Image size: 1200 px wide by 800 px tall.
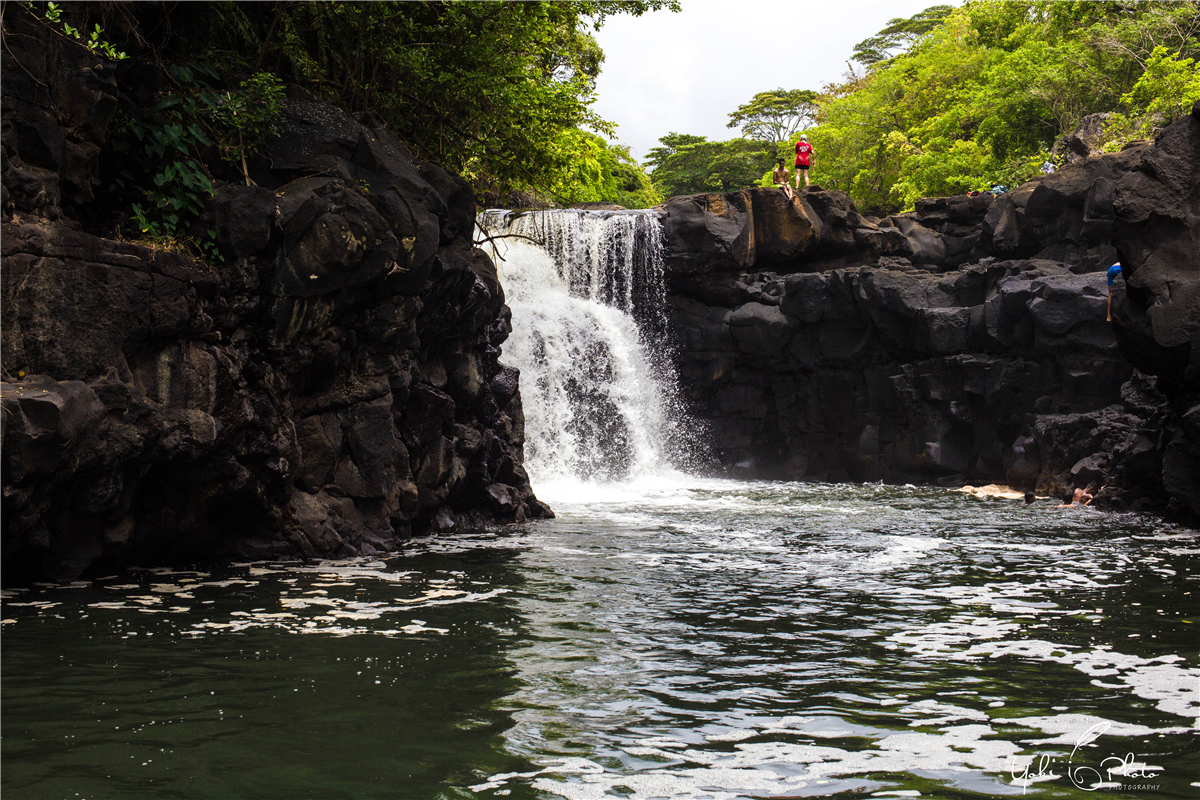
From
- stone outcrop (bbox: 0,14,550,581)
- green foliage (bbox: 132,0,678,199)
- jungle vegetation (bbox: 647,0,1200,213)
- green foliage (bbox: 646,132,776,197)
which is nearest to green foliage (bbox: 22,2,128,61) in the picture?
stone outcrop (bbox: 0,14,550,581)

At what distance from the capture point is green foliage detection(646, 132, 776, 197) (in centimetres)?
6000

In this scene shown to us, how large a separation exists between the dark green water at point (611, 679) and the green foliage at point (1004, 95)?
24390mm

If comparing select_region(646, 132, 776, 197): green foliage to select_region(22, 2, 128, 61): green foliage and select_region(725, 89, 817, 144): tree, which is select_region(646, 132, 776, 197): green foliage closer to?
select_region(725, 89, 817, 144): tree

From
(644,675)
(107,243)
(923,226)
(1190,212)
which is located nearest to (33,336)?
(107,243)

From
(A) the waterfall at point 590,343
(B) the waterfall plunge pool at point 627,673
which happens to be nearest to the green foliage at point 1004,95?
(A) the waterfall at point 590,343

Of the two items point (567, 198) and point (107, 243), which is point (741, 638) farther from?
point (567, 198)

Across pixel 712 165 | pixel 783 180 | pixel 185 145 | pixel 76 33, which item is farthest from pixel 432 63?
pixel 712 165

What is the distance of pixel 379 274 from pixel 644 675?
7.98 metres

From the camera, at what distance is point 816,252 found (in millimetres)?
30219

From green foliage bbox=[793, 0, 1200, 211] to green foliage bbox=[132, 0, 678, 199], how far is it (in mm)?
19635

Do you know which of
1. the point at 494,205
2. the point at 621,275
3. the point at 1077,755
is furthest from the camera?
the point at 494,205

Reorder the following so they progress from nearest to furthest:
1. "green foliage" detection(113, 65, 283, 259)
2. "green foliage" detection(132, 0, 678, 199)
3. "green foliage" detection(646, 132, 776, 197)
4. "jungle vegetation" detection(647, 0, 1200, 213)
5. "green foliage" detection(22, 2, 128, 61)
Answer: "green foliage" detection(22, 2, 128, 61) → "green foliage" detection(113, 65, 283, 259) → "green foliage" detection(132, 0, 678, 199) → "jungle vegetation" detection(647, 0, 1200, 213) → "green foliage" detection(646, 132, 776, 197)

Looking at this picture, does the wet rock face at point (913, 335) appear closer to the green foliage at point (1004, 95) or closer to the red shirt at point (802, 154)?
the red shirt at point (802, 154)

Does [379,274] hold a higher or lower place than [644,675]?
higher
